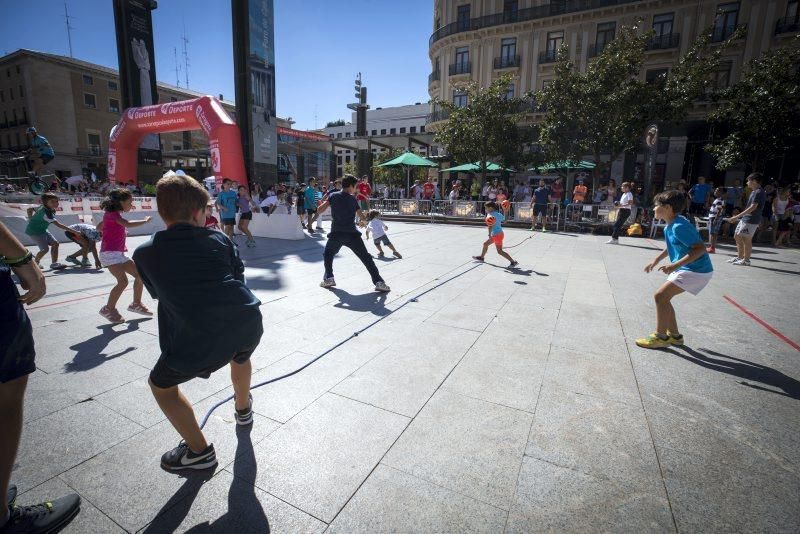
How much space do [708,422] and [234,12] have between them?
20.4 meters

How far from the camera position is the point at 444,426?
2480 mm

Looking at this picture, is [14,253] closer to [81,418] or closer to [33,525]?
[33,525]

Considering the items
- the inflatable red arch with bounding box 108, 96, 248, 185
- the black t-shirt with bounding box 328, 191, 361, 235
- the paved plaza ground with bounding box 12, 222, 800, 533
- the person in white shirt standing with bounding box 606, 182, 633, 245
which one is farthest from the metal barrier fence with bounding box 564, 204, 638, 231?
the inflatable red arch with bounding box 108, 96, 248, 185

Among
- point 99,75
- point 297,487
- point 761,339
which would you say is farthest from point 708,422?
point 99,75

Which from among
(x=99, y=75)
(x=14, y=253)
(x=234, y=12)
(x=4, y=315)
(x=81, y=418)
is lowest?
(x=81, y=418)

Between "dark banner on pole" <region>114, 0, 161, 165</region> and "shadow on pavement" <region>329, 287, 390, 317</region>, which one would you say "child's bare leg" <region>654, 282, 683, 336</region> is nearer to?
"shadow on pavement" <region>329, 287, 390, 317</region>

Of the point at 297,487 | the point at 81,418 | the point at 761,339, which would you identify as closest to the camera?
the point at 297,487

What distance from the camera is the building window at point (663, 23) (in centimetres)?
2442

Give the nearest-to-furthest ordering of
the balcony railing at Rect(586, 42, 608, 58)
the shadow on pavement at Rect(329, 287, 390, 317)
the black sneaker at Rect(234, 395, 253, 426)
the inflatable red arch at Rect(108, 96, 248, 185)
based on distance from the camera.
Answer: the black sneaker at Rect(234, 395, 253, 426) < the shadow on pavement at Rect(329, 287, 390, 317) < the inflatable red arch at Rect(108, 96, 248, 185) < the balcony railing at Rect(586, 42, 608, 58)

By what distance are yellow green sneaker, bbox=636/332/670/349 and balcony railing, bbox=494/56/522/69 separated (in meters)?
30.9

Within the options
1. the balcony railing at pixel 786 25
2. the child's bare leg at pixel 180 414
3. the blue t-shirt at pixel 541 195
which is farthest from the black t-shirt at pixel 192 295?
the balcony railing at pixel 786 25

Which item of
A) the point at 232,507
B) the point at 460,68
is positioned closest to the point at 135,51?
the point at 460,68

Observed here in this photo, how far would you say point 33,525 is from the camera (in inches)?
64.4

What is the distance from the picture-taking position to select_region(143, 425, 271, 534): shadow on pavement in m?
1.73
